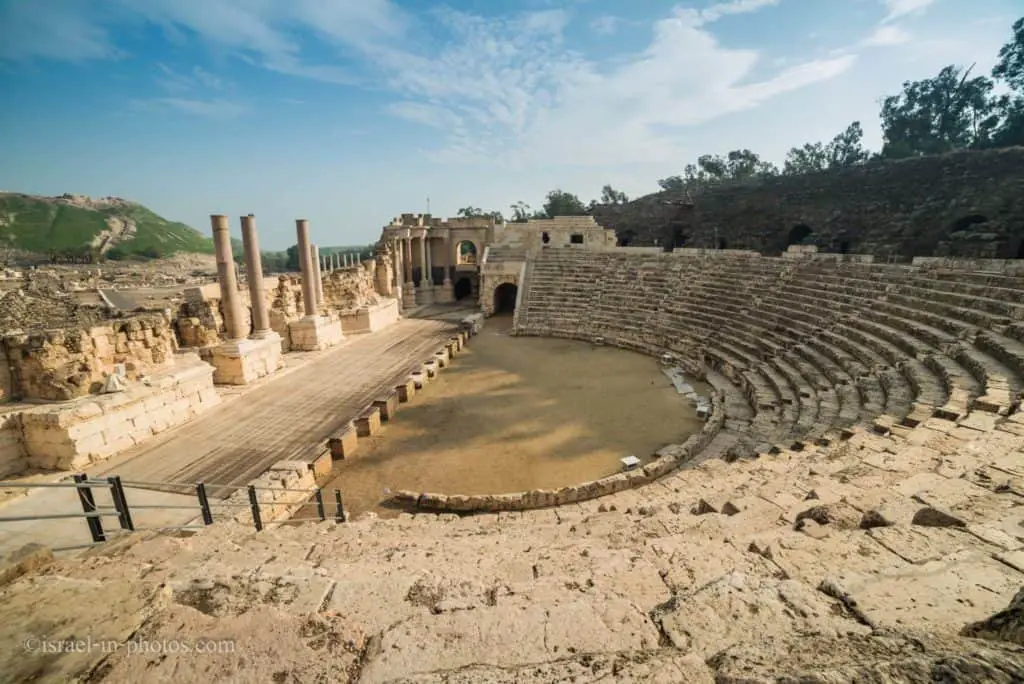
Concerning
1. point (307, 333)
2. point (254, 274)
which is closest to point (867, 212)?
point (307, 333)

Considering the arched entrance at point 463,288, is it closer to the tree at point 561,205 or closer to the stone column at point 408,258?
the stone column at point 408,258

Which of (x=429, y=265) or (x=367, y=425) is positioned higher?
(x=429, y=265)

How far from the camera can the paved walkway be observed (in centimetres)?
867

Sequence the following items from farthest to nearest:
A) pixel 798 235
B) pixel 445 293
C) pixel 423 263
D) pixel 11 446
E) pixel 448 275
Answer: pixel 798 235
pixel 448 275
pixel 445 293
pixel 423 263
pixel 11 446

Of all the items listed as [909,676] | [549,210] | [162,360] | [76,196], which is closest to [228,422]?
[162,360]

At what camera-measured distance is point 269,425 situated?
10625mm

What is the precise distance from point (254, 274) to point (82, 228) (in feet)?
273

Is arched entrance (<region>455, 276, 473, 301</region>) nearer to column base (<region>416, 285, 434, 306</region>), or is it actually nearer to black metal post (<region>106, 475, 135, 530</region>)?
column base (<region>416, 285, 434, 306</region>)

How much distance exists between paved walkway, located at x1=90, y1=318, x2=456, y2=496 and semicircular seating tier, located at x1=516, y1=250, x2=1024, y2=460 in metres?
7.85

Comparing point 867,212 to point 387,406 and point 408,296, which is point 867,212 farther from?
point 387,406

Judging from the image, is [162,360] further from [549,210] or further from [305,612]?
[549,210]

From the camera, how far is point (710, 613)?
93.8 inches

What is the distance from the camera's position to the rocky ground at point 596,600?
6.06 feet

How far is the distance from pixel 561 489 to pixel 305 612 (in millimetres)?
5383
